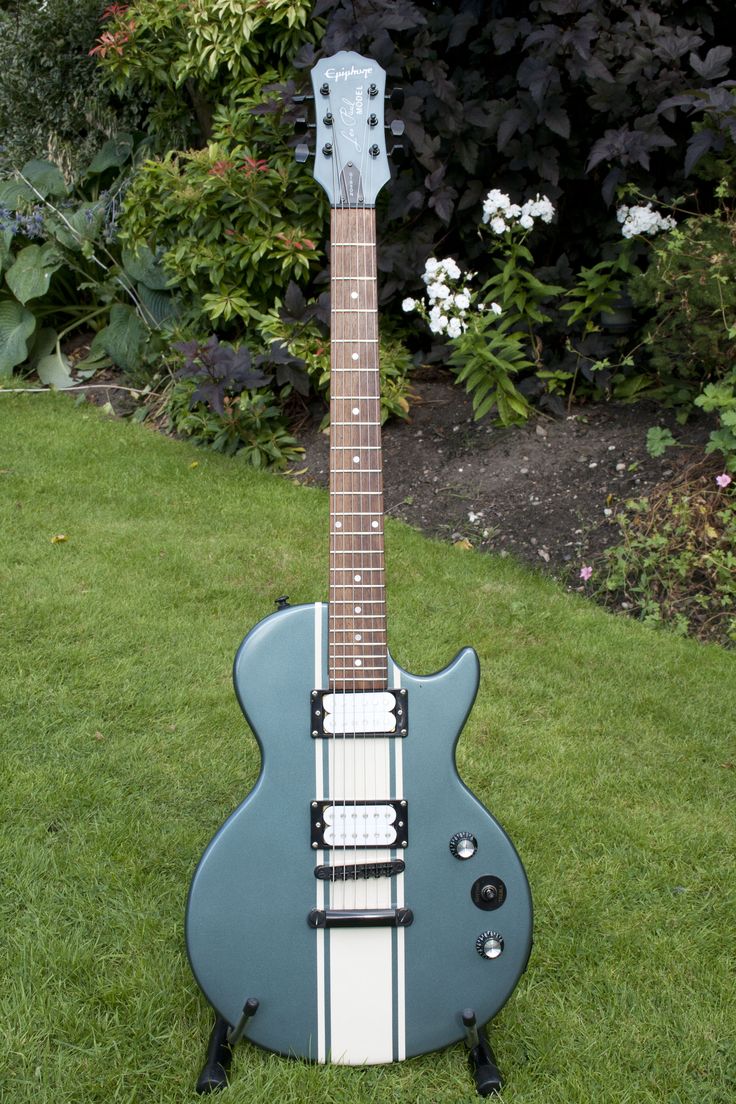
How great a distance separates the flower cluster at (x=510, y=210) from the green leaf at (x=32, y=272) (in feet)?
9.28

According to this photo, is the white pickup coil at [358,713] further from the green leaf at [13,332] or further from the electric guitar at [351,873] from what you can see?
the green leaf at [13,332]

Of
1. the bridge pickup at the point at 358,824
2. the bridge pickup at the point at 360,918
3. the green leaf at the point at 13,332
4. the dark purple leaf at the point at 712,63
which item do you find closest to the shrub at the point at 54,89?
the green leaf at the point at 13,332

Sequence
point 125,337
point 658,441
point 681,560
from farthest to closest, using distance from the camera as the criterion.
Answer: point 125,337 < point 658,441 < point 681,560

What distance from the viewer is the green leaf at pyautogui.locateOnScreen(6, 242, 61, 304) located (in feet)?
19.7

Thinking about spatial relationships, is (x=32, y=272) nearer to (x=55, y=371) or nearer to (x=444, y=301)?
(x=55, y=371)

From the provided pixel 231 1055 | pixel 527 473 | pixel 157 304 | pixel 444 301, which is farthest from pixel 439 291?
pixel 231 1055

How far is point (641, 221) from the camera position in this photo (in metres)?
4.40

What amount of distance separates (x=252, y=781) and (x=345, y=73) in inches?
70.7

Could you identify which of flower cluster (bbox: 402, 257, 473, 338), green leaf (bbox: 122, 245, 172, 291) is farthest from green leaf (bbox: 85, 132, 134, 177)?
flower cluster (bbox: 402, 257, 473, 338)

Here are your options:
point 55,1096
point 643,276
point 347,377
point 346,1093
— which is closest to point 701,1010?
point 346,1093

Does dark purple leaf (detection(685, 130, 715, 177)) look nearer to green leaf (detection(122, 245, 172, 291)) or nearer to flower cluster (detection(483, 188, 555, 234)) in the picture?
flower cluster (detection(483, 188, 555, 234))

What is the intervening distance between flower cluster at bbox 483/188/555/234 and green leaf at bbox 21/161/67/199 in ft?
9.93

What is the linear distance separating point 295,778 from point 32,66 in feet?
21.1

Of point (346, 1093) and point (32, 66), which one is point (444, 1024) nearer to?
point (346, 1093)
